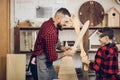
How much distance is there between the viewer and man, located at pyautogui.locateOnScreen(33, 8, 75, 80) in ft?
10.9

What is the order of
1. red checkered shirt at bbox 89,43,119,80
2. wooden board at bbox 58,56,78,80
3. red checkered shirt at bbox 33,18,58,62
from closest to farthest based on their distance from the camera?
red checkered shirt at bbox 89,43,119,80, red checkered shirt at bbox 33,18,58,62, wooden board at bbox 58,56,78,80

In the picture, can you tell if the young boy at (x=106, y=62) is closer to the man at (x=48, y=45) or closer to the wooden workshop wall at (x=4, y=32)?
the man at (x=48, y=45)

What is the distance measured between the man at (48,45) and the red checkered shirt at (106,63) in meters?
0.47

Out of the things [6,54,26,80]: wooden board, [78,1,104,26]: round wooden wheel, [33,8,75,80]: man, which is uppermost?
[78,1,104,26]: round wooden wheel

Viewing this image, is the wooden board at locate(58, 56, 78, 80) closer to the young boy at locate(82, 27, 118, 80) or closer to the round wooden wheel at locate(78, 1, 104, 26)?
the young boy at locate(82, 27, 118, 80)

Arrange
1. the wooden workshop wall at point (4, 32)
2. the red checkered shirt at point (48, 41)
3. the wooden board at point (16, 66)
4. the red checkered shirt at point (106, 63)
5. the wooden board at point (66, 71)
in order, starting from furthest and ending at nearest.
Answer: the wooden workshop wall at point (4, 32) → the wooden board at point (16, 66) → the wooden board at point (66, 71) → the red checkered shirt at point (48, 41) → the red checkered shirt at point (106, 63)

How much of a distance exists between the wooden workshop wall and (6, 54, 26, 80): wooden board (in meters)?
0.28

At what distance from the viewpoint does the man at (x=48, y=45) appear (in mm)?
3328

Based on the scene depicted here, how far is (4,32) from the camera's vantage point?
194 inches

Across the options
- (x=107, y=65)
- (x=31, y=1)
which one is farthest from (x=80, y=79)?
(x=107, y=65)

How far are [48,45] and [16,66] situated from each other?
152 centimetres

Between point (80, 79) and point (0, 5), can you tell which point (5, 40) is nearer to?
point (0, 5)

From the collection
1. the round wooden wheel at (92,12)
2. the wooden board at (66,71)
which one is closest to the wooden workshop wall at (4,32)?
the round wooden wheel at (92,12)

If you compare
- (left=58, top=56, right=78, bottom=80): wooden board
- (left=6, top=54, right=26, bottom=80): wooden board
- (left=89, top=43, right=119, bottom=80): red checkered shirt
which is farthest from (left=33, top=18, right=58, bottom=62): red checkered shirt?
(left=6, top=54, right=26, bottom=80): wooden board
